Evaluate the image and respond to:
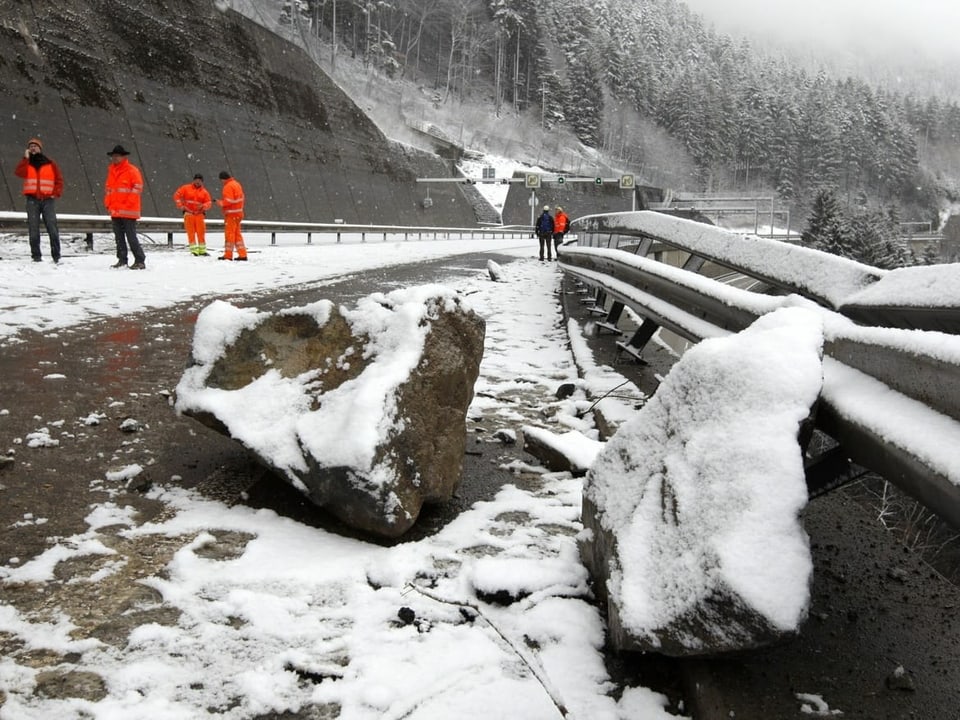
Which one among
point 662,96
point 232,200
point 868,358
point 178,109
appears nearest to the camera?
point 868,358

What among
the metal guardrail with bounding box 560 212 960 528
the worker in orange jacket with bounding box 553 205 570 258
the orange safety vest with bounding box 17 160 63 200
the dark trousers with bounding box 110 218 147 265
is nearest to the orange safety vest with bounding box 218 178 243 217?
the dark trousers with bounding box 110 218 147 265

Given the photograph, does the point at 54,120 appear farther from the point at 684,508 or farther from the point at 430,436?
the point at 684,508

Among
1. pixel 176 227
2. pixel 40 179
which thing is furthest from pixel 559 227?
pixel 40 179

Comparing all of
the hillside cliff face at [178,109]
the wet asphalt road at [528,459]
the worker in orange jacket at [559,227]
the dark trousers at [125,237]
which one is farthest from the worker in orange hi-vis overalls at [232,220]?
the worker in orange jacket at [559,227]

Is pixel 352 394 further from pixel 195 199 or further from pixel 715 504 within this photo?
pixel 195 199

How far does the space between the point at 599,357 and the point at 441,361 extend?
133 inches

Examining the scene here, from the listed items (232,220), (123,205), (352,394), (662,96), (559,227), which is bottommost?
(352,394)

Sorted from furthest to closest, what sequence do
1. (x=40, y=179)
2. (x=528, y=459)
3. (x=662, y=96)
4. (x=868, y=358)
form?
(x=662, y=96) < (x=40, y=179) < (x=528, y=459) < (x=868, y=358)

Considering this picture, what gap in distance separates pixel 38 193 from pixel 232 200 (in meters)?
4.23

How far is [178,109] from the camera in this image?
24.4 m

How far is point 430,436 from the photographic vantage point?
3000 mm

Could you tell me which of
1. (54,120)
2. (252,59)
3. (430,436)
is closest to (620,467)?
(430,436)

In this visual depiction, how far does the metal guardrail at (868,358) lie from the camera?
1.64 meters

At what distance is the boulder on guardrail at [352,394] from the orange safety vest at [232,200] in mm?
13286
